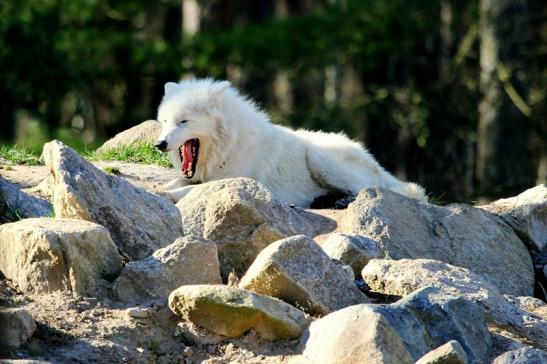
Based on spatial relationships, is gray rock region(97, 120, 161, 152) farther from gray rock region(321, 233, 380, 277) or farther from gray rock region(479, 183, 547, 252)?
gray rock region(321, 233, 380, 277)

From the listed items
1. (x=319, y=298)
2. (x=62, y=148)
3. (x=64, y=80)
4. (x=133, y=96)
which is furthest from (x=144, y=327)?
(x=133, y=96)

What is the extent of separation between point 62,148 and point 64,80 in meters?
15.3

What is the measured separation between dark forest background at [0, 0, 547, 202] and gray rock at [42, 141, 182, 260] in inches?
482

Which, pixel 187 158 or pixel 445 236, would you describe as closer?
pixel 445 236

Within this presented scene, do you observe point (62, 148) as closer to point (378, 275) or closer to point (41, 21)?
point (378, 275)

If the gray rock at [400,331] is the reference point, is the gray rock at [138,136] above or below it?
above

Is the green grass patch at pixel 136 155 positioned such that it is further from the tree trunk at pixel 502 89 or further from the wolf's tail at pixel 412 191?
the tree trunk at pixel 502 89

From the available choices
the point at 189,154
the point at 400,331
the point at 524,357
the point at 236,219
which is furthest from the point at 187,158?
the point at 524,357

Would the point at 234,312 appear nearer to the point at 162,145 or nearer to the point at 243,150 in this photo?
the point at 162,145

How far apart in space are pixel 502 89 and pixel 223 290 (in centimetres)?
1612

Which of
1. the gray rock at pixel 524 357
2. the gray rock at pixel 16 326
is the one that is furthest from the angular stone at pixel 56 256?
the gray rock at pixel 524 357

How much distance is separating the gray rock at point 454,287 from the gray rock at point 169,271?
99 centimetres

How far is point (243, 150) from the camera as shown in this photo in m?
10.6

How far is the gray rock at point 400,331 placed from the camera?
6199mm
